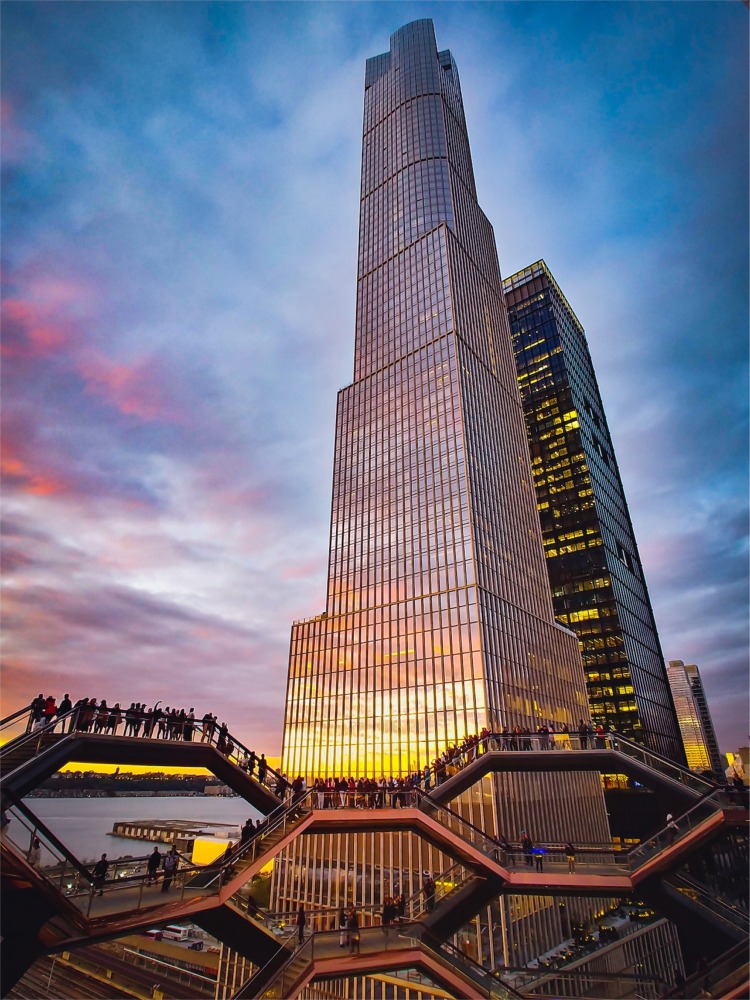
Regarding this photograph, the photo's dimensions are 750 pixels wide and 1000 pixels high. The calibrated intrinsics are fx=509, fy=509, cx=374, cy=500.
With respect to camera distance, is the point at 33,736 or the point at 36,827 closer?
the point at 36,827

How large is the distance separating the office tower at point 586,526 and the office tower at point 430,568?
24200 mm

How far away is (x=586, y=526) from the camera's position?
92750 mm

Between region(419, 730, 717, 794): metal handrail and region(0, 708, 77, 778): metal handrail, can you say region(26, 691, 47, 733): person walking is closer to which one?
region(0, 708, 77, 778): metal handrail

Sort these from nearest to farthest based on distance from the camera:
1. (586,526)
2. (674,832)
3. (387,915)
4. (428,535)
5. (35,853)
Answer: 1. (35,853)
2. (674,832)
3. (387,915)
4. (428,535)
5. (586,526)

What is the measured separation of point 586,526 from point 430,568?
5137cm

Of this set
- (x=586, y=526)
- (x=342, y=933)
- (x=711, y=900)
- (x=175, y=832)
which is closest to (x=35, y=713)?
(x=342, y=933)

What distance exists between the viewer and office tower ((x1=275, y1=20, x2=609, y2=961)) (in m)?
45.8

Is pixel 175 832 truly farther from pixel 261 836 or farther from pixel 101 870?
pixel 101 870

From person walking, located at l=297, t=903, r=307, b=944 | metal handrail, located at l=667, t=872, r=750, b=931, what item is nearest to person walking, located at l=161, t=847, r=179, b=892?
person walking, located at l=297, t=903, r=307, b=944

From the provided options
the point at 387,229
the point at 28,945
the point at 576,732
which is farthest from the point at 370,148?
the point at 28,945

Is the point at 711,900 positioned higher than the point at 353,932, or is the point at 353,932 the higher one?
the point at 711,900

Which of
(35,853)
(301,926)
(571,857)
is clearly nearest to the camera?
(35,853)

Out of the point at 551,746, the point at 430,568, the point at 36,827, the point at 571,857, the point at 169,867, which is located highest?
the point at 430,568

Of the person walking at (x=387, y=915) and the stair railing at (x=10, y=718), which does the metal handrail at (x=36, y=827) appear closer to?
the stair railing at (x=10, y=718)
